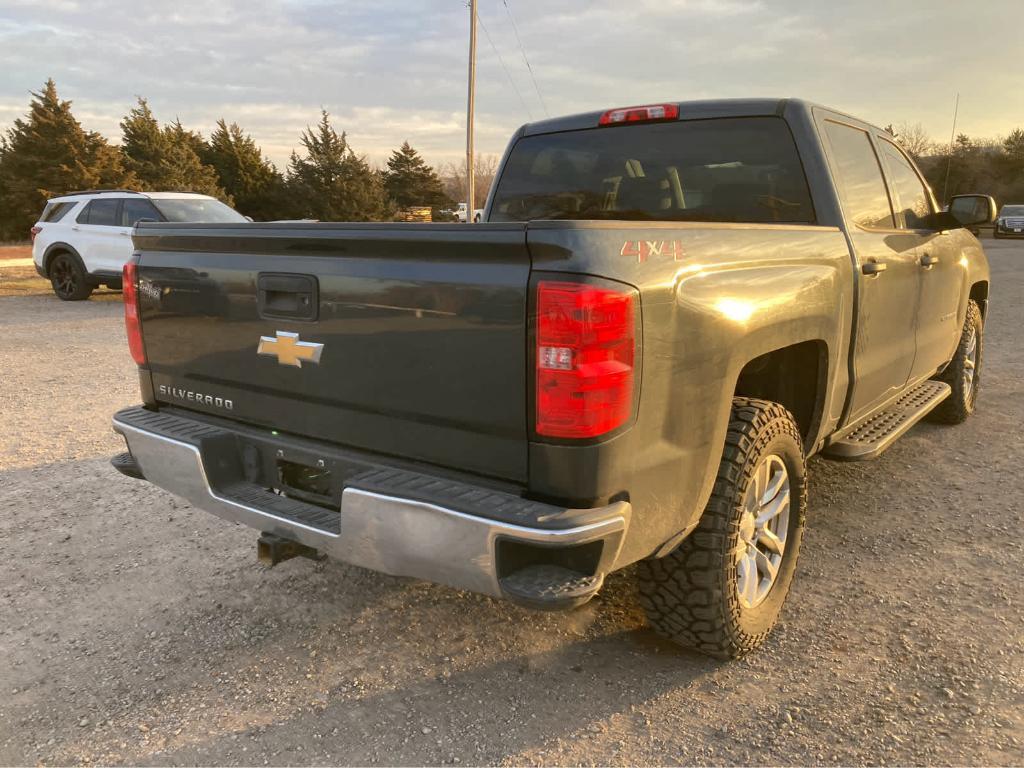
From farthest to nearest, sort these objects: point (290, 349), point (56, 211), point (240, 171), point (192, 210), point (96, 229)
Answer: point (240, 171)
point (56, 211)
point (96, 229)
point (192, 210)
point (290, 349)

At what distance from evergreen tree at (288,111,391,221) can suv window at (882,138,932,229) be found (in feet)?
97.8

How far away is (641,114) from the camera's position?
3820 millimetres

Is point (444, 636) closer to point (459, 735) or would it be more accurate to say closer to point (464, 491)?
point (459, 735)

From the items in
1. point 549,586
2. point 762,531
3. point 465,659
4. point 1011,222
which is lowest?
point 465,659

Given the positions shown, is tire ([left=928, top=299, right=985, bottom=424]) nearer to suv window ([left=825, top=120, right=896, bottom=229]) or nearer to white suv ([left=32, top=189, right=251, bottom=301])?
suv window ([left=825, top=120, right=896, bottom=229])

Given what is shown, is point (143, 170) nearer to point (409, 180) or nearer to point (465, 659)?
point (409, 180)

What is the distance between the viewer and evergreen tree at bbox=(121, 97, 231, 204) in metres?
34.3

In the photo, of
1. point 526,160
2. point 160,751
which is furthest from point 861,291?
point 160,751

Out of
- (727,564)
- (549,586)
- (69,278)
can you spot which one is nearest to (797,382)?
(727,564)

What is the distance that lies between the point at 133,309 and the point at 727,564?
8.11 feet

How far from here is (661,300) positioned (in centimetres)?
214

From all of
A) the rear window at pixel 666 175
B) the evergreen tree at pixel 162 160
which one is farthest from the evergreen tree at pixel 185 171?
the rear window at pixel 666 175

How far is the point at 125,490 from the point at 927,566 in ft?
13.8

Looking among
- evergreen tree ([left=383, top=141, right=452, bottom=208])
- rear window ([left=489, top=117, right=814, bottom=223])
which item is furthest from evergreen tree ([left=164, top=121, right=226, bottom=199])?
rear window ([left=489, top=117, right=814, bottom=223])
